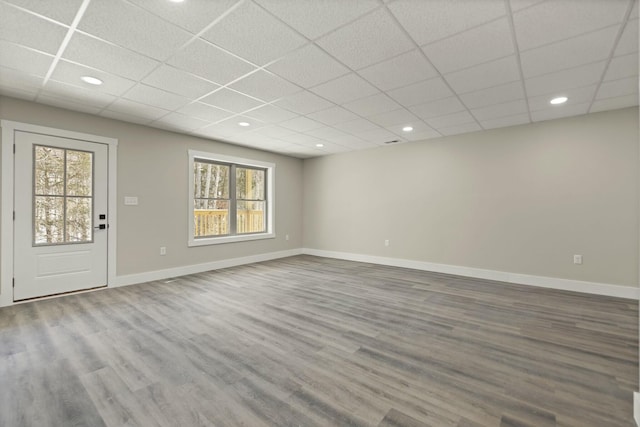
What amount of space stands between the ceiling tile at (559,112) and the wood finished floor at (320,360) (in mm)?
2570

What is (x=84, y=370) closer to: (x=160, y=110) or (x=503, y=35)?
(x=160, y=110)

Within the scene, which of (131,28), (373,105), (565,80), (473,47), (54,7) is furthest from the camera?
(373,105)

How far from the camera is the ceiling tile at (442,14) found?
190 cm

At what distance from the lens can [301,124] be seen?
4.51 m

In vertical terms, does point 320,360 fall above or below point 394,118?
below

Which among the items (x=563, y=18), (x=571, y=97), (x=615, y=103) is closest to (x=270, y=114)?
(x=563, y=18)

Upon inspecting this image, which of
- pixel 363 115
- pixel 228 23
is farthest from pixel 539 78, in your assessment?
pixel 228 23

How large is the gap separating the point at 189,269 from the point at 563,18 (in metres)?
5.80

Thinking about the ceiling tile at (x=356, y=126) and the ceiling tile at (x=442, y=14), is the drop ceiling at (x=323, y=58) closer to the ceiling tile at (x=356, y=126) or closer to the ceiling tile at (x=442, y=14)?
the ceiling tile at (x=442, y=14)

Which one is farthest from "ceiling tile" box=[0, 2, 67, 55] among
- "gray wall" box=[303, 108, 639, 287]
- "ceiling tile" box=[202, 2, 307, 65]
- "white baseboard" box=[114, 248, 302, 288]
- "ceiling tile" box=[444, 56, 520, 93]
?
"gray wall" box=[303, 108, 639, 287]

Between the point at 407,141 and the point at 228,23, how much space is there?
432cm

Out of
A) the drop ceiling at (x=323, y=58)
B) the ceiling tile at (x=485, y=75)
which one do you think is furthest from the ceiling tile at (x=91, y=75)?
the ceiling tile at (x=485, y=75)

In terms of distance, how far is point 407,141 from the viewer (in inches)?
223

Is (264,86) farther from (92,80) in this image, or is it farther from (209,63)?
(92,80)
